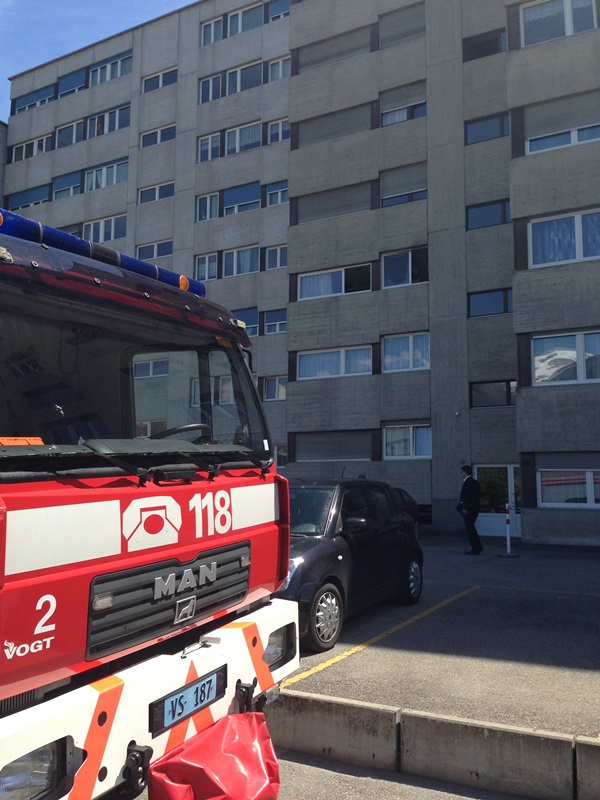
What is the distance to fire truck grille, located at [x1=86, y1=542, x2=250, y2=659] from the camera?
2.98 m

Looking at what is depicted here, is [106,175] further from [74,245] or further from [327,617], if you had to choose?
[74,245]

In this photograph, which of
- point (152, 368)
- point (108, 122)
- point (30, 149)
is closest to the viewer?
point (152, 368)

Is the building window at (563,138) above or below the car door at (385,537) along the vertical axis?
above

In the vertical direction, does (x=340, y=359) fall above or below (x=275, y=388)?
above

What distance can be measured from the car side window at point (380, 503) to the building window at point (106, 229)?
25488 mm

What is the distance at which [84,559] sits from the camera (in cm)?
287

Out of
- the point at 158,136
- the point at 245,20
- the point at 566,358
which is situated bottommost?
the point at 566,358

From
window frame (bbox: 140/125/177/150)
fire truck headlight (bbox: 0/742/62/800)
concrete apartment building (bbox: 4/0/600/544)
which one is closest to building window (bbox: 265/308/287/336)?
concrete apartment building (bbox: 4/0/600/544)

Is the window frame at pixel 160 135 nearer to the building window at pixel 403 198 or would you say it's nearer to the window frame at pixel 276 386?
the building window at pixel 403 198

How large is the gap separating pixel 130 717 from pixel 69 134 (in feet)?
115

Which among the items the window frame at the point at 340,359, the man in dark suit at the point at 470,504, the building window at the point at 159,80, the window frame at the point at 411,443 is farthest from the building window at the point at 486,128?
the building window at the point at 159,80

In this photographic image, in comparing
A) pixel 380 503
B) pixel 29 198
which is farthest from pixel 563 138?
pixel 29 198

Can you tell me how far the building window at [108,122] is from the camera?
3203cm

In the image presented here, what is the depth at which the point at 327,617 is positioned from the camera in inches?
Result: 270
